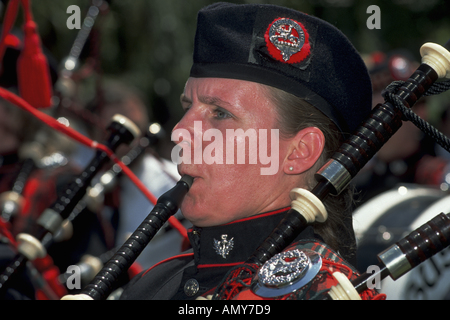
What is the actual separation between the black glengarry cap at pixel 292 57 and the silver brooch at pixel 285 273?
570 millimetres

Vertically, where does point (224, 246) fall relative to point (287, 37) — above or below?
below

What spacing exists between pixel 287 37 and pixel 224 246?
0.76m

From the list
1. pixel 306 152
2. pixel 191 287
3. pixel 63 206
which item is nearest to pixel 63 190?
pixel 63 206

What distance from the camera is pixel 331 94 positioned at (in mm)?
1824

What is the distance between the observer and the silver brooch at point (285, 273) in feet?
4.71

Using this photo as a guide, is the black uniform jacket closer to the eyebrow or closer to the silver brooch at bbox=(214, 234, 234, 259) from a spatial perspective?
the silver brooch at bbox=(214, 234, 234, 259)

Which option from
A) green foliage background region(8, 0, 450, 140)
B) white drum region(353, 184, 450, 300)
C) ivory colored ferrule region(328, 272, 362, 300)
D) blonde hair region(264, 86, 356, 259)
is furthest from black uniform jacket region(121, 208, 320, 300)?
green foliage background region(8, 0, 450, 140)

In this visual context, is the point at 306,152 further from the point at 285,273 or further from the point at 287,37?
the point at 285,273

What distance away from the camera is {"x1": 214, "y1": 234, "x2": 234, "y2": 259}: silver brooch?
188cm

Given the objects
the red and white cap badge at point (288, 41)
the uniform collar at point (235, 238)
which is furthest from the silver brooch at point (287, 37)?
the uniform collar at point (235, 238)

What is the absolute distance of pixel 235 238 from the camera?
1874mm

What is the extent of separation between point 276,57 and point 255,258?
673 mm
